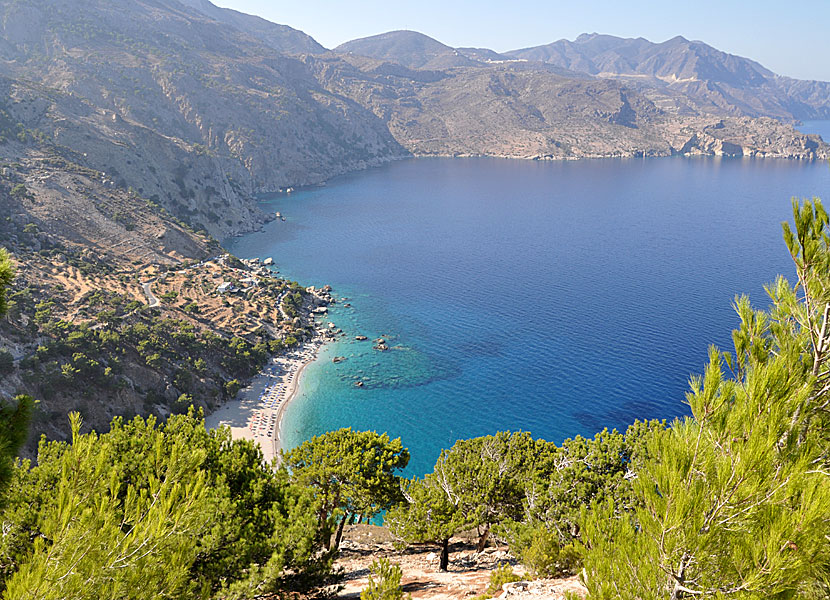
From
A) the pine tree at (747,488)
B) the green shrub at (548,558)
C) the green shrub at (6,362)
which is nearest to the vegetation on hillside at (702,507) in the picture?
the pine tree at (747,488)

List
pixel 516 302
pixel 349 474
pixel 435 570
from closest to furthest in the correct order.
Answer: pixel 435 570
pixel 349 474
pixel 516 302

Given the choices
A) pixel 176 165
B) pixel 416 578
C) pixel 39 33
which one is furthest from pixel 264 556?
pixel 39 33

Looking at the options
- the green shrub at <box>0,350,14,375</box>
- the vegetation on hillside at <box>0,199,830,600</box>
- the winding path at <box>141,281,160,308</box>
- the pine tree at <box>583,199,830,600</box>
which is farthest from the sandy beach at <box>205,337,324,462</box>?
the pine tree at <box>583,199,830,600</box>

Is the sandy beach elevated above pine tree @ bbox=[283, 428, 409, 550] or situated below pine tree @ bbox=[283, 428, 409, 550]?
below

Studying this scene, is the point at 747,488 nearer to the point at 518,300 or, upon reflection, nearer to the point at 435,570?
the point at 435,570

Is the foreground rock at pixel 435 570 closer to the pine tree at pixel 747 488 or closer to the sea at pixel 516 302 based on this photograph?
the pine tree at pixel 747 488

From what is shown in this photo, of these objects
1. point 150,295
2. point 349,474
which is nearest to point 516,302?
point 150,295

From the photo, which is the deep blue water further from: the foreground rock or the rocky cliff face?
the rocky cliff face
